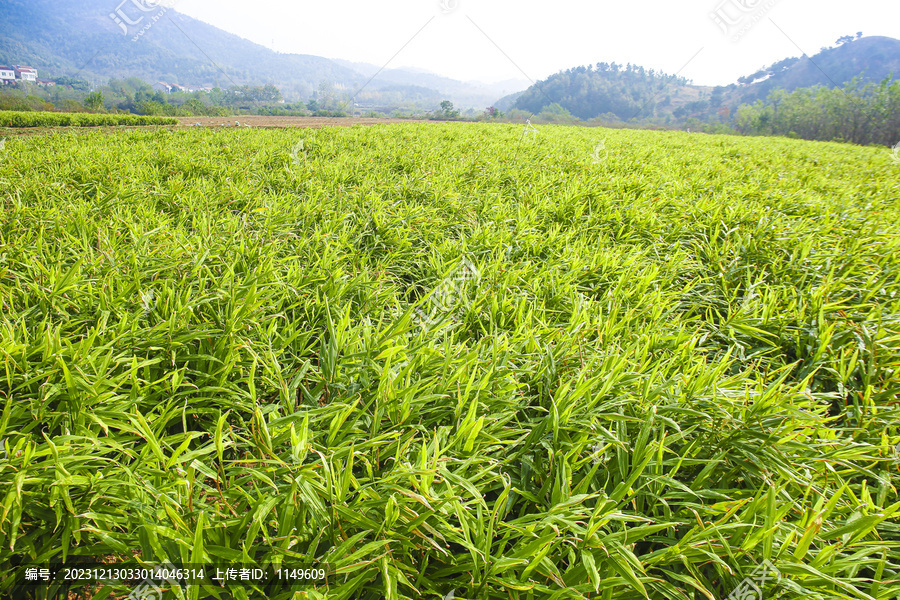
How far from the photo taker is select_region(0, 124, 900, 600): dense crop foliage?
0.81 meters

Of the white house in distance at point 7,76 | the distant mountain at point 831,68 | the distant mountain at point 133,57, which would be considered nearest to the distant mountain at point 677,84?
the distant mountain at point 831,68

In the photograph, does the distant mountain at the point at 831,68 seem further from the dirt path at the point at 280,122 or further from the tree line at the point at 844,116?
the dirt path at the point at 280,122

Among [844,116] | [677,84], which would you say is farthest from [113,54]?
[844,116]

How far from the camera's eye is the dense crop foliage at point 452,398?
Result: 81 centimetres

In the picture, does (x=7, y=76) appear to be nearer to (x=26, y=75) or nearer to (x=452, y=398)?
(x=26, y=75)

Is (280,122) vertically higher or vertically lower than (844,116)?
lower

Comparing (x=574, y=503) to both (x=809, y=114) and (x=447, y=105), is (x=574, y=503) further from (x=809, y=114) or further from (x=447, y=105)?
(x=447, y=105)

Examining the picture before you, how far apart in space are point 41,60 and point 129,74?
24.7m

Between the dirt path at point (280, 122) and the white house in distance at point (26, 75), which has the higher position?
the white house in distance at point (26, 75)

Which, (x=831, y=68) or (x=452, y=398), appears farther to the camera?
(x=831, y=68)

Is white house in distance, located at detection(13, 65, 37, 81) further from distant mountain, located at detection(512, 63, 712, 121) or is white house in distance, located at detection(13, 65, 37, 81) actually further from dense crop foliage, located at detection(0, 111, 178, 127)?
distant mountain, located at detection(512, 63, 712, 121)

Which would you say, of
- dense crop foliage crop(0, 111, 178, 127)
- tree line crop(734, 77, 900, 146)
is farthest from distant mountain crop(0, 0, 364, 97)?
tree line crop(734, 77, 900, 146)

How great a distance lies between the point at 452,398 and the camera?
117 cm

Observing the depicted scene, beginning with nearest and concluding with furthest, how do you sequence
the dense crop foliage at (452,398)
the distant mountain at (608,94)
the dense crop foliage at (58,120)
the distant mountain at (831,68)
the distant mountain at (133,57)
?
the dense crop foliage at (452,398), the dense crop foliage at (58,120), the distant mountain at (608,94), the distant mountain at (831,68), the distant mountain at (133,57)
